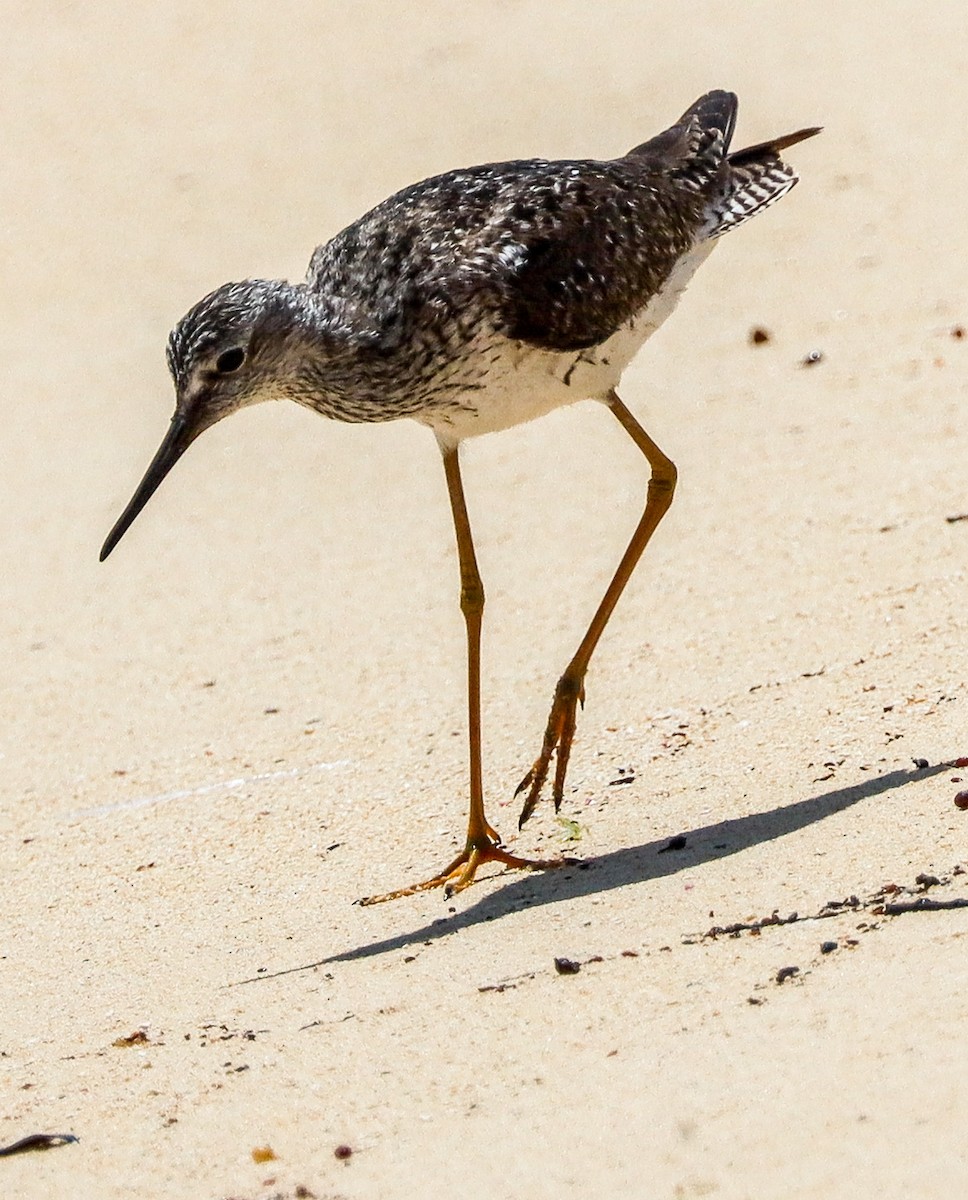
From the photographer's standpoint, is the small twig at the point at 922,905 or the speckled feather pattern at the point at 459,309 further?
the speckled feather pattern at the point at 459,309

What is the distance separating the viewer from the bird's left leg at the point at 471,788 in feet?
24.9

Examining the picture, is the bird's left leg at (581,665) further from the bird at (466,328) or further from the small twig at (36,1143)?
the small twig at (36,1143)

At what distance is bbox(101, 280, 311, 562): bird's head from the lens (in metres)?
7.46

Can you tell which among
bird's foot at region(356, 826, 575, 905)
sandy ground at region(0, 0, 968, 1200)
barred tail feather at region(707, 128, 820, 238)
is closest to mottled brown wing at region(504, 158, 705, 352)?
barred tail feather at region(707, 128, 820, 238)

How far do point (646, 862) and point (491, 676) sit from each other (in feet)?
8.42

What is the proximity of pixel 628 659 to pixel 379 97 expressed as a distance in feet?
34.6

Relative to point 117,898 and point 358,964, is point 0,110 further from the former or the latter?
point 358,964

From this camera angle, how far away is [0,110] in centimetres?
1892

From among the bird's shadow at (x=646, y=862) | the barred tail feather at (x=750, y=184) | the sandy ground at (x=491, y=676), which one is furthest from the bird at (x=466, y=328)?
the sandy ground at (x=491, y=676)

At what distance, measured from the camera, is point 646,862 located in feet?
23.6

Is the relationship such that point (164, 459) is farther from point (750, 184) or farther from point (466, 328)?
point (750, 184)

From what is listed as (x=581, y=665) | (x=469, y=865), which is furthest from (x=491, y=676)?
(x=469, y=865)

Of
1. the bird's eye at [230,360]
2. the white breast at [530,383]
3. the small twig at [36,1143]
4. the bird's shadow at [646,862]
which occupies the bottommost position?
the small twig at [36,1143]

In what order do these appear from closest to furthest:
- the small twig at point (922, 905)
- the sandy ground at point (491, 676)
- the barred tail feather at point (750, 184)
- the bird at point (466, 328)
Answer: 1. the sandy ground at point (491, 676)
2. the small twig at point (922, 905)
3. the bird at point (466, 328)
4. the barred tail feather at point (750, 184)
